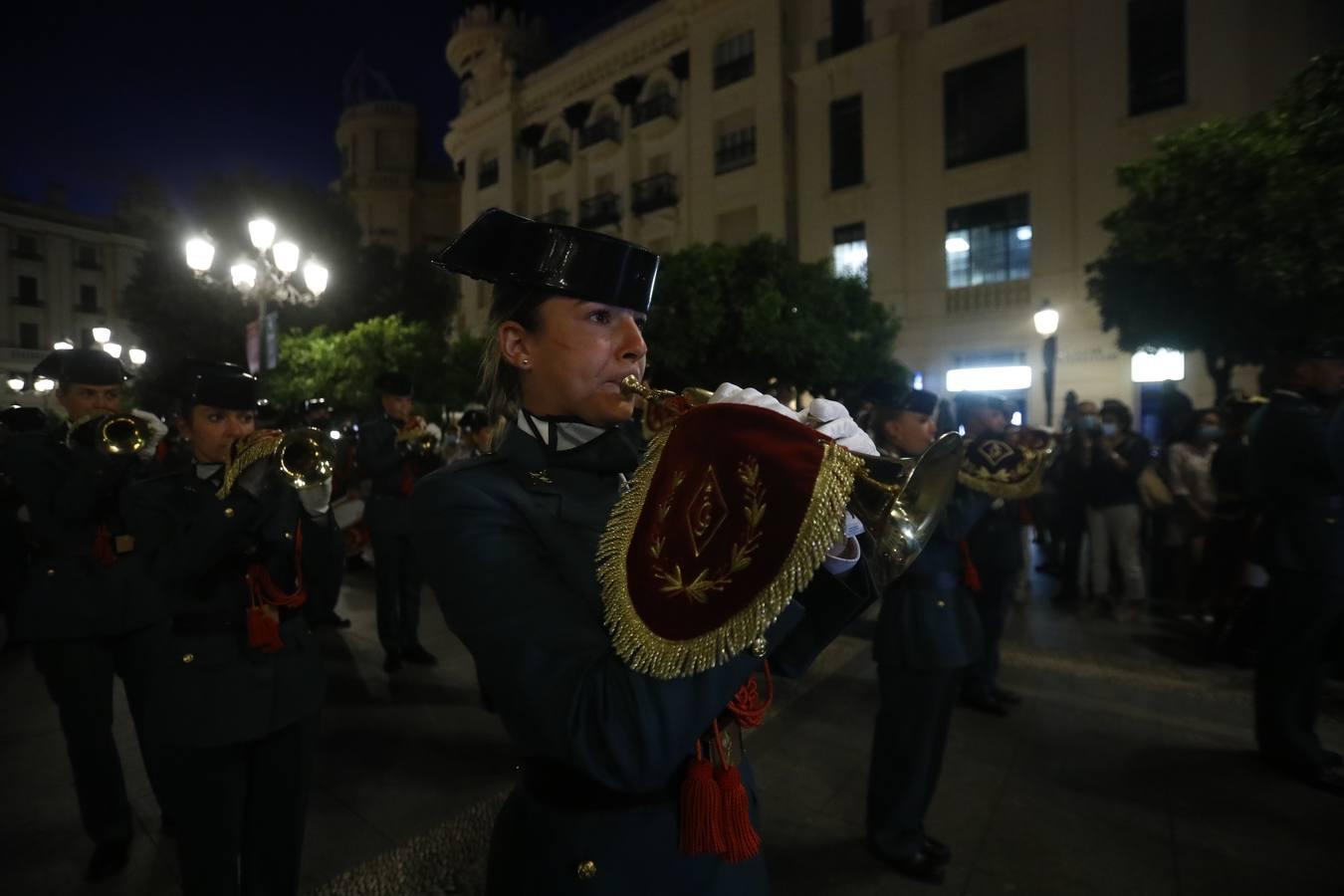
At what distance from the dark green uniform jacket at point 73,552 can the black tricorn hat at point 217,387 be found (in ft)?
3.46

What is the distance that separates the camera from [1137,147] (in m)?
18.1

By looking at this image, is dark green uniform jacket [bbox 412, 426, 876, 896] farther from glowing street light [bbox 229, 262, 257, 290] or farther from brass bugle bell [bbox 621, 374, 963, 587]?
glowing street light [bbox 229, 262, 257, 290]

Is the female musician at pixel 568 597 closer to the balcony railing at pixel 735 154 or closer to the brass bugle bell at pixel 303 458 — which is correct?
the brass bugle bell at pixel 303 458

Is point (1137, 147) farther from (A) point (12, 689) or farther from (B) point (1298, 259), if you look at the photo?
(A) point (12, 689)

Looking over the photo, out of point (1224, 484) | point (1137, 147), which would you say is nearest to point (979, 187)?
point (1137, 147)

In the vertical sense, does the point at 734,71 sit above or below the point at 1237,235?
above

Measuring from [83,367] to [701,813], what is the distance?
13.2 ft

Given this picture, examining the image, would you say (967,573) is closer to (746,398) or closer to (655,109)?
(746,398)

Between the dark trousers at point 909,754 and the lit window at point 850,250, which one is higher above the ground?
the lit window at point 850,250

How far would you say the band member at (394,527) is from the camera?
6391 millimetres

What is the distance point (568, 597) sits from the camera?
3.98 feet

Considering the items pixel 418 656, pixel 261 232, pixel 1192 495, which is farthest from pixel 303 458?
pixel 1192 495

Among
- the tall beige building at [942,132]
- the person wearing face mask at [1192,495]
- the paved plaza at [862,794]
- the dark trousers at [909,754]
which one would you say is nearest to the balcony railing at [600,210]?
the tall beige building at [942,132]

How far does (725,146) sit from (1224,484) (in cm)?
2382
